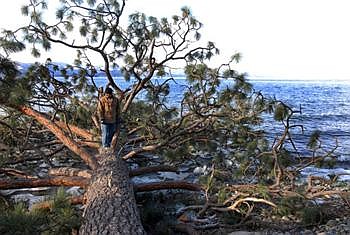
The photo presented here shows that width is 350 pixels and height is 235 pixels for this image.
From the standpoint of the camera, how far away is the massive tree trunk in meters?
3.52

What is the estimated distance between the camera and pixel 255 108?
262 inches

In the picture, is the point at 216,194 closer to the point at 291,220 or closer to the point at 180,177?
the point at 291,220

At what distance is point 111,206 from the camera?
3.86m

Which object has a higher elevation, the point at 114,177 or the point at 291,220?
the point at 114,177

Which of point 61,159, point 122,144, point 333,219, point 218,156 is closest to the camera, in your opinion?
point 333,219

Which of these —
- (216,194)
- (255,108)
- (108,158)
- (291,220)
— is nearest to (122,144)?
(108,158)

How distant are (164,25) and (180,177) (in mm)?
3207

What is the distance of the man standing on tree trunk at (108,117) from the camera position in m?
5.79

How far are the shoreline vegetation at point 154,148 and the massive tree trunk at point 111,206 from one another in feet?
0.04

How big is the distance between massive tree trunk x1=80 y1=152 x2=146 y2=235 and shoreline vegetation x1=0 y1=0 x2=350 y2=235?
14mm

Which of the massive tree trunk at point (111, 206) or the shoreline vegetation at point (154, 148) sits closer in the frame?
the massive tree trunk at point (111, 206)

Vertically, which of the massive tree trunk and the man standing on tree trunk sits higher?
the man standing on tree trunk

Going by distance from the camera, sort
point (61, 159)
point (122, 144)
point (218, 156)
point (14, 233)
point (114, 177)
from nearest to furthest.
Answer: point (14, 233) → point (114, 177) → point (122, 144) → point (218, 156) → point (61, 159)

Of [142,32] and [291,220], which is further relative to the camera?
[142,32]
